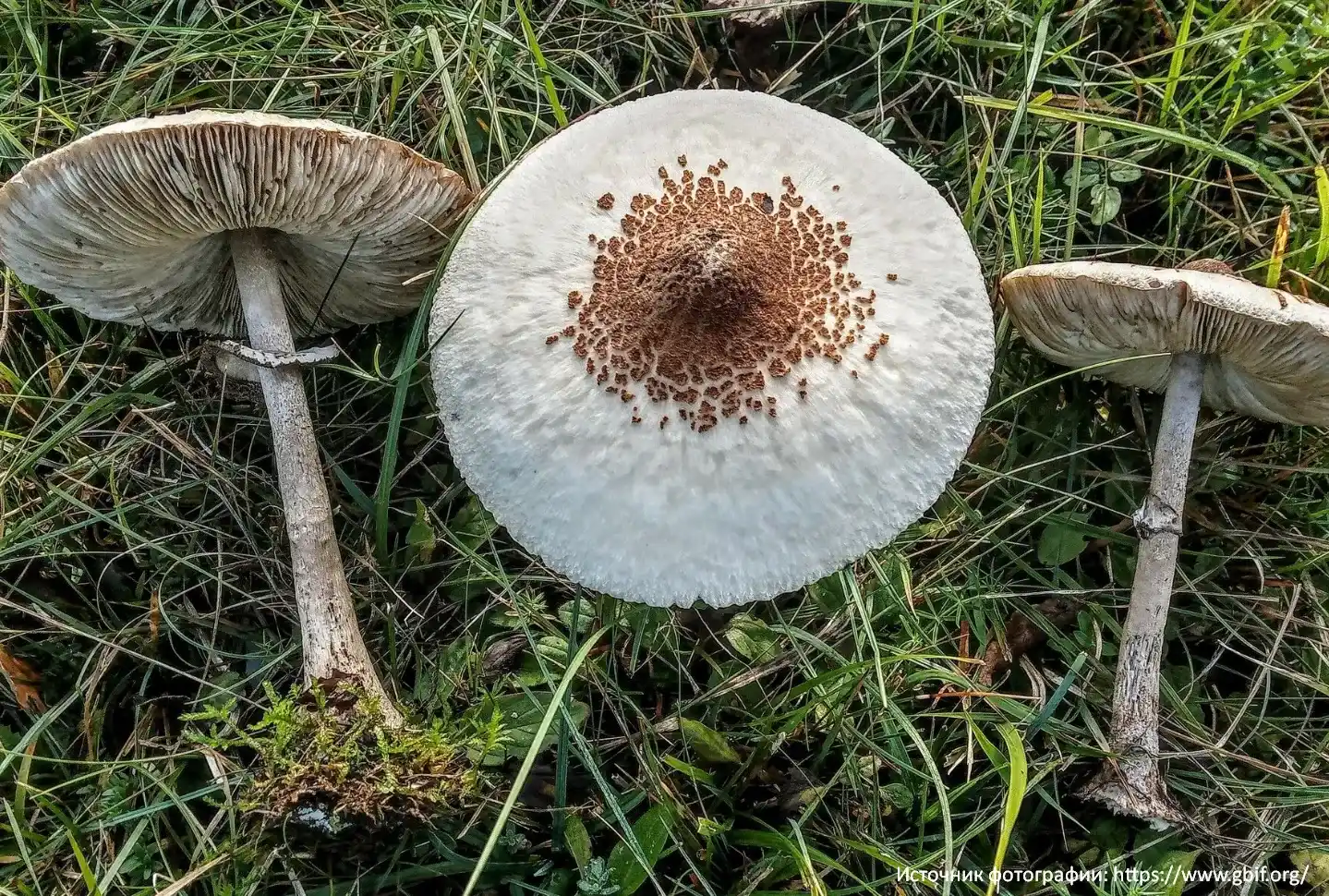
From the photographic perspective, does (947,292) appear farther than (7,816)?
No

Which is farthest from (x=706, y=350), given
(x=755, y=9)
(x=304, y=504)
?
(x=755, y=9)

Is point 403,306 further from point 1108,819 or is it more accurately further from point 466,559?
point 1108,819

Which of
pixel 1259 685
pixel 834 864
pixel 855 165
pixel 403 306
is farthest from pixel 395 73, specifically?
pixel 1259 685

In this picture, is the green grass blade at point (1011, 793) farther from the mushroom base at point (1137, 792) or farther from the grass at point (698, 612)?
the mushroom base at point (1137, 792)

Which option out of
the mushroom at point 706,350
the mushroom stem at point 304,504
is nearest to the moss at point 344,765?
the mushroom stem at point 304,504

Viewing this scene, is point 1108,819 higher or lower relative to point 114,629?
lower

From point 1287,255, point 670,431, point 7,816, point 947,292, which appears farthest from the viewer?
point 1287,255

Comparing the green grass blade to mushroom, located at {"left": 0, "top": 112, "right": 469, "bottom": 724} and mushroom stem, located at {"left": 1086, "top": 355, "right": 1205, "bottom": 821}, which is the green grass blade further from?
mushroom, located at {"left": 0, "top": 112, "right": 469, "bottom": 724}
